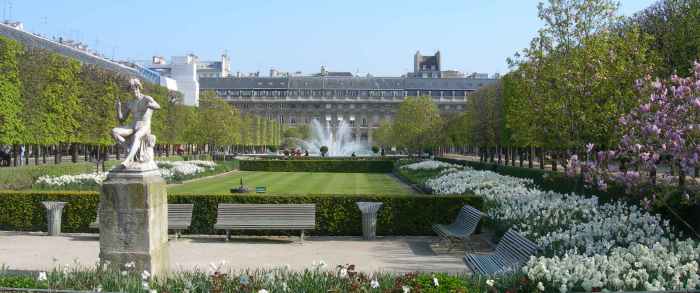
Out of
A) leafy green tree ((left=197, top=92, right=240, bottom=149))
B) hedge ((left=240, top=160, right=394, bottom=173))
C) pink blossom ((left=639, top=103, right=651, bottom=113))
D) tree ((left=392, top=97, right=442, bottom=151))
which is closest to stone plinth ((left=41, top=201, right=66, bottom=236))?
pink blossom ((left=639, top=103, right=651, bottom=113))

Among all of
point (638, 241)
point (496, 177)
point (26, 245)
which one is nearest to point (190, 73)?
point (496, 177)

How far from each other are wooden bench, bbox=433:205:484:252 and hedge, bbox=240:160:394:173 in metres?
32.1

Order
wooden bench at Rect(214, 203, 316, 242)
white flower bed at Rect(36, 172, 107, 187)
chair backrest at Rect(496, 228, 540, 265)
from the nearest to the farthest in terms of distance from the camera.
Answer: chair backrest at Rect(496, 228, 540, 265) → wooden bench at Rect(214, 203, 316, 242) → white flower bed at Rect(36, 172, 107, 187)

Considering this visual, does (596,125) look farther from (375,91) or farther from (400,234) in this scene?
(375,91)

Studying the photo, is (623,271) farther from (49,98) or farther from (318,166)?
(318,166)

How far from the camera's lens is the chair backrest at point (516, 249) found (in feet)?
29.8

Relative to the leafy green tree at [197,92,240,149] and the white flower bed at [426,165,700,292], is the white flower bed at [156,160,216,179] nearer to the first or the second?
the leafy green tree at [197,92,240,149]

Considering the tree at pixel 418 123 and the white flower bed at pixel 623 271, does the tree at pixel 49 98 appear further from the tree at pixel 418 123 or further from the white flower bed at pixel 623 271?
the white flower bed at pixel 623 271

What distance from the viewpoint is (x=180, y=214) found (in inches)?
586

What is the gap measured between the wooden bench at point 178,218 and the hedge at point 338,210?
17.6 inches

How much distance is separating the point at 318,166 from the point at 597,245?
38.1 m

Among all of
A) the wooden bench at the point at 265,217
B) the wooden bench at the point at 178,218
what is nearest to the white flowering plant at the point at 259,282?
the wooden bench at the point at 265,217

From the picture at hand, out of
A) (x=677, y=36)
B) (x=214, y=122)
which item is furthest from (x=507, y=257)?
(x=214, y=122)

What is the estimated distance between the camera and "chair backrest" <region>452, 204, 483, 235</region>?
523 inches
